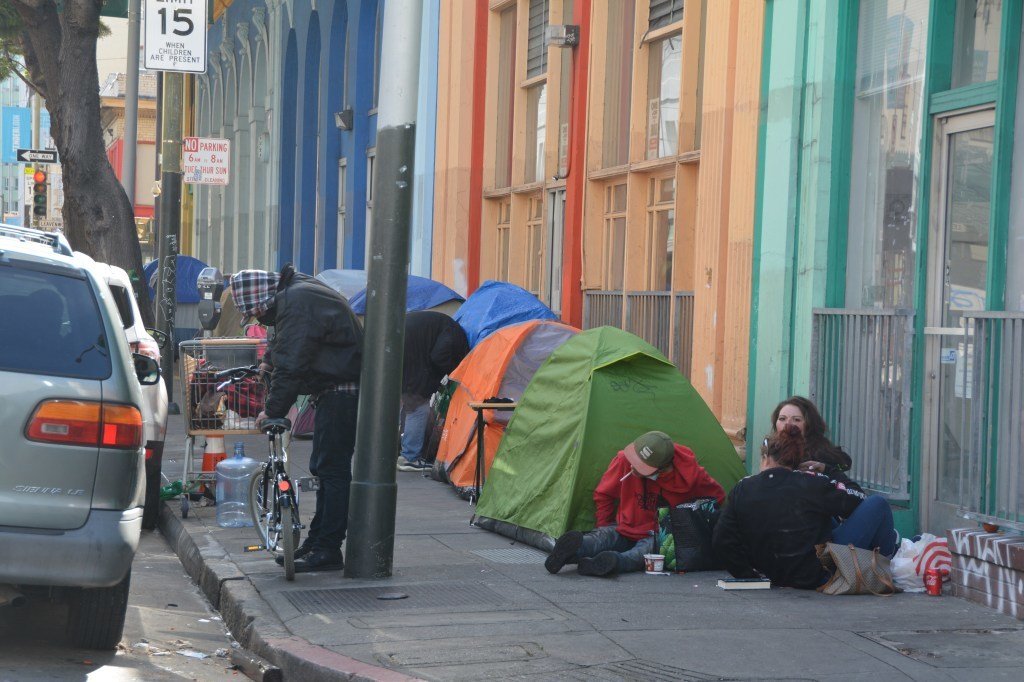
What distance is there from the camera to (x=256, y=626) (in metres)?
6.88

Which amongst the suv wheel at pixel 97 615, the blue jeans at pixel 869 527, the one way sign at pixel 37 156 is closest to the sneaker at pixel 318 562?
the suv wheel at pixel 97 615

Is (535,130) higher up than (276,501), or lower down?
higher up

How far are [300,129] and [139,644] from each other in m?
19.6

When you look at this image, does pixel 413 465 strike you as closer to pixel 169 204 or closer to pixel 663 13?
pixel 169 204

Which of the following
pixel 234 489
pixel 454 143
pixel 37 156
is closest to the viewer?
pixel 234 489

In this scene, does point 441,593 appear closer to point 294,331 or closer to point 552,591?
point 552,591

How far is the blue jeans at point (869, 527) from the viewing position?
781cm

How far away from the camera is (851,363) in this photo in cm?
919

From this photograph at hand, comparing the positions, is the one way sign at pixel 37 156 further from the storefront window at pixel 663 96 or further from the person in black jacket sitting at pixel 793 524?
the person in black jacket sitting at pixel 793 524

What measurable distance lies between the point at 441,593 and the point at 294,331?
1668mm

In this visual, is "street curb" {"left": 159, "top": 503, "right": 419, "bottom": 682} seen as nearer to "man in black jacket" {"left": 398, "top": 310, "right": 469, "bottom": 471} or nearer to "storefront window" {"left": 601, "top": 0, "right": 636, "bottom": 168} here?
"man in black jacket" {"left": 398, "top": 310, "right": 469, "bottom": 471}

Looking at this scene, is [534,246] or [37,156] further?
[37,156]

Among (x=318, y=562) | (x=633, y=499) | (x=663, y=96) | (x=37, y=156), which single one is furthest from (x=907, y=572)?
(x=37, y=156)

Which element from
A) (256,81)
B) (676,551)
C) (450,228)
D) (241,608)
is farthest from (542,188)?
(256,81)
